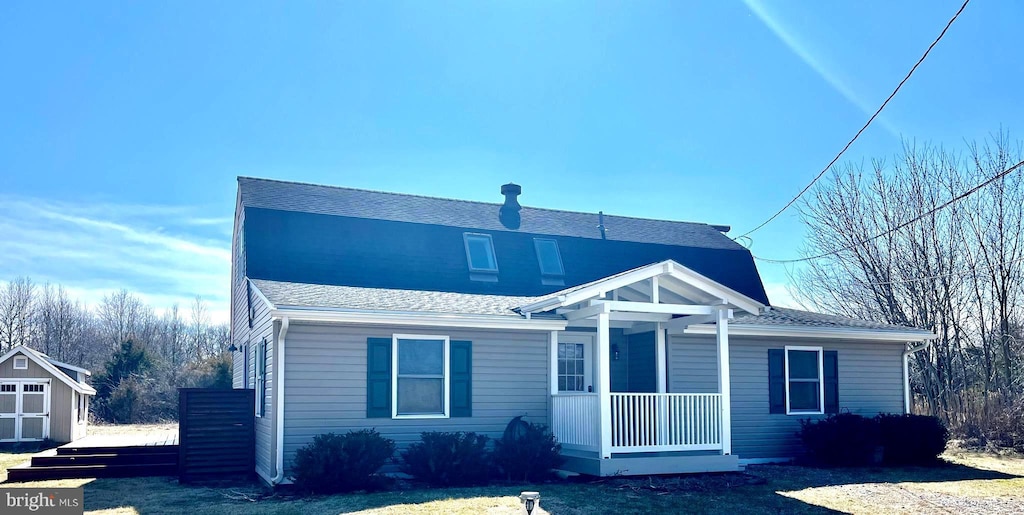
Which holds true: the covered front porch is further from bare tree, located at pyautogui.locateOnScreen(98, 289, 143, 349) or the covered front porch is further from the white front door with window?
bare tree, located at pyautogui.locateOnScreen(98, 289, 143, 349)

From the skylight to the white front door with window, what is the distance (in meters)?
11.5

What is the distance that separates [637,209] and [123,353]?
19.7m

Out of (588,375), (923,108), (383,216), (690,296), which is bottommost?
(588,375)

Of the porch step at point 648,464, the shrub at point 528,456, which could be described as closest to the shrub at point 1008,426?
the porch step at point 648,464

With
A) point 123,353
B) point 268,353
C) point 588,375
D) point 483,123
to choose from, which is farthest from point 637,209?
point 123,353

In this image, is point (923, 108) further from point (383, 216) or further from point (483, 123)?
point (383, 216)

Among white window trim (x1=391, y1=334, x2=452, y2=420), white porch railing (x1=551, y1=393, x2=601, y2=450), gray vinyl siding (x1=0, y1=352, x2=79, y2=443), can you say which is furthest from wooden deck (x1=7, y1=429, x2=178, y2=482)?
white porch railing (x1=551, y1=393, x2=601, y2=450)

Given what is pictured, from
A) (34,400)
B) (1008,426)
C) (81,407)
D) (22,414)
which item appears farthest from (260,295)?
(1008,426)

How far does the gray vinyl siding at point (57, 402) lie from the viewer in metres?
18.7

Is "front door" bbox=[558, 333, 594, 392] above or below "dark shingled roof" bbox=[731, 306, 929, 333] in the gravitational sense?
below

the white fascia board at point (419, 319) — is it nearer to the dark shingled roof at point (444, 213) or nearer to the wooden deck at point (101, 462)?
the dark shingled roof at point (444, 213)

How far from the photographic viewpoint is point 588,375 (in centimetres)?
1415

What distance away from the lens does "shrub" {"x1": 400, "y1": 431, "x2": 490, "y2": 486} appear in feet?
37.9

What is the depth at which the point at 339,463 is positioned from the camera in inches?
426
